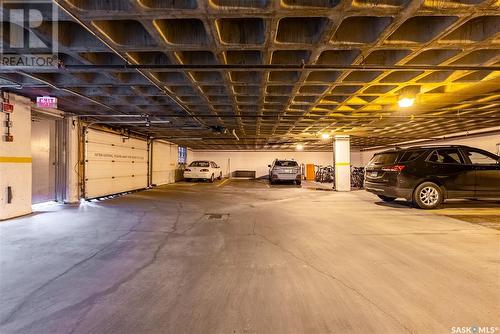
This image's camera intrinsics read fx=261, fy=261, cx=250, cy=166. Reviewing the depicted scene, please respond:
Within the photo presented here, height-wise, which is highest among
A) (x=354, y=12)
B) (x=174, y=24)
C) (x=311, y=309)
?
(x=174, y=24)

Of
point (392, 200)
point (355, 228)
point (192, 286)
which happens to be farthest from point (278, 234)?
point (392, 200)

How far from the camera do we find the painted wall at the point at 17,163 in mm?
6164

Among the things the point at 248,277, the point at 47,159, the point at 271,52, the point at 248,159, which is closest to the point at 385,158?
the point at 271,52

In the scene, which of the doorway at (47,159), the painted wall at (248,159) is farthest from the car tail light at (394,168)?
the painted wall at (248,159)

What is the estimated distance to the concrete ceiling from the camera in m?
3.06

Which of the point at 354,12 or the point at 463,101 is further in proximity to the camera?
the point at 463,101

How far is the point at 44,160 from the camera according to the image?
888 centimetres

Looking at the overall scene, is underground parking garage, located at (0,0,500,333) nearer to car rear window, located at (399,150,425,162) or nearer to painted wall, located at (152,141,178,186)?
car rear window, located at (399,150,425,162)

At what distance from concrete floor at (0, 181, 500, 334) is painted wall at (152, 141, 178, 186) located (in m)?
10.7

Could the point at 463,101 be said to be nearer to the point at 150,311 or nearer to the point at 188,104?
the point at 188,104

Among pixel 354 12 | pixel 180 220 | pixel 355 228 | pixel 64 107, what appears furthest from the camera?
pixel 64 107

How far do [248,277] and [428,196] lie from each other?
6674 millimetres

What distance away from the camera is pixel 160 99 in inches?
292

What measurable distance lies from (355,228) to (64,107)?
885 cm
